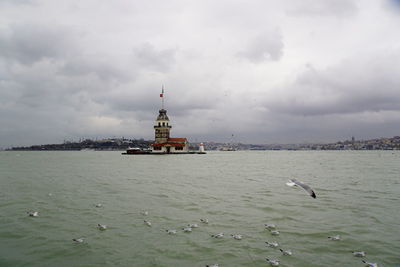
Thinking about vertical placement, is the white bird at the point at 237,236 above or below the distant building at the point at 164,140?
below

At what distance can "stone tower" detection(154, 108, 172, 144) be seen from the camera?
12425cm

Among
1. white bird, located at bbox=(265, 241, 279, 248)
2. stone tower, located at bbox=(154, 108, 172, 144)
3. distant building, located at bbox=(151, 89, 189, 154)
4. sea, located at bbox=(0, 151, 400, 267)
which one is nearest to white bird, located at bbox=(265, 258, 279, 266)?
sea, located at bbox=(0, 151, 400, 267)

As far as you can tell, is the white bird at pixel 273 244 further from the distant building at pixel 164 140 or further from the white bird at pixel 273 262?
the distant building at pixel 164 140

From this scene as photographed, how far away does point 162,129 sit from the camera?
409 ft

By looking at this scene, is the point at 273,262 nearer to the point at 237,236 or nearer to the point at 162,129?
the point at 237,236

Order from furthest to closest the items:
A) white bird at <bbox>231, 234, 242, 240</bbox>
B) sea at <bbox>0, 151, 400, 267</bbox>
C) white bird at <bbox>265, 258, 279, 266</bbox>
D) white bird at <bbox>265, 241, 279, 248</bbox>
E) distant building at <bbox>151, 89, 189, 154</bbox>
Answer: distant building at <bbox>151, 89, 189, 154</bbox> < white bird at <bbox>231, 234, 242, 240</bbox> < white bird at <bbox>265, 241, 279, 248</bbox> < sea at <bbox>0, 151, 400, 267</bbox> < white bird at <bbox>265, 258, 279, 266</bbox>

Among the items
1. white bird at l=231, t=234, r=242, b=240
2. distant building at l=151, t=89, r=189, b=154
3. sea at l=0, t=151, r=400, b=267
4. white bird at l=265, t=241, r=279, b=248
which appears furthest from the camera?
distant building at l=151, t=89, r=189, b=154

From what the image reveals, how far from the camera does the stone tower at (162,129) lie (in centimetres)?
12425

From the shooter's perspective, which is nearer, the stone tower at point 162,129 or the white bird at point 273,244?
the white bird at point 273,244

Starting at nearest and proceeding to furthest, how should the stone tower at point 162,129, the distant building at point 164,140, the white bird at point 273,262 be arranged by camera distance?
the white bird at point 273,262 < the distant building at point 164,140 < the stone tower at point 162,129

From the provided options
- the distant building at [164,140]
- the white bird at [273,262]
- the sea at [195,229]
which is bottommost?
the sea at [195,229]

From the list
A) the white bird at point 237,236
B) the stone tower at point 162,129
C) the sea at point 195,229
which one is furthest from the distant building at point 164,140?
the white bird at point 237,236

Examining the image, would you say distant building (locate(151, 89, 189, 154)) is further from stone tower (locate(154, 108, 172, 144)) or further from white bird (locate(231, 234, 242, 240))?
white bird (locate(231, 234, 242, 240))

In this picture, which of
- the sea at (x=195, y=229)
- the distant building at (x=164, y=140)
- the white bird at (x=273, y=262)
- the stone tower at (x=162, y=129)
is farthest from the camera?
the stone tower at (x=162, y=129)
